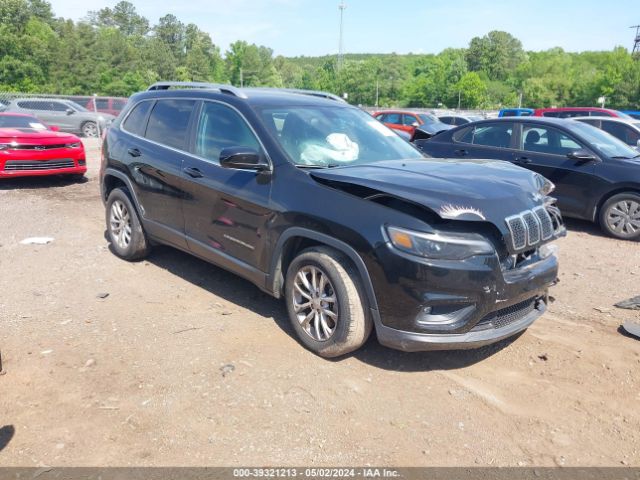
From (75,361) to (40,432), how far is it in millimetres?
831

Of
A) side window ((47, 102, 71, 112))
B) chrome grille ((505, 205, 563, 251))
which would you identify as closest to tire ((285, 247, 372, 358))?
chrome grille ((505, 205, 563, 251))

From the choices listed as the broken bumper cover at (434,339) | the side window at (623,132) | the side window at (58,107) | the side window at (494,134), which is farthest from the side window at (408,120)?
the broken bumper cover at (434,339)

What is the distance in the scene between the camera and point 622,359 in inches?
154

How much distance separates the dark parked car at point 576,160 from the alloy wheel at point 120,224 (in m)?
5.16

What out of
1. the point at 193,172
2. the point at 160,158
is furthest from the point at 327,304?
the point at 160,158

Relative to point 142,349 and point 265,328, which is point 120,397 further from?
point 265,328

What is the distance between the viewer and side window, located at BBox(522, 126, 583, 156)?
7785 mm

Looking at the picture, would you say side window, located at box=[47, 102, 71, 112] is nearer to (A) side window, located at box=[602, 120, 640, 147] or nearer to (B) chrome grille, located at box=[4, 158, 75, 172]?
(B) chrome grille, located at box=[4, 158, 75, 172]

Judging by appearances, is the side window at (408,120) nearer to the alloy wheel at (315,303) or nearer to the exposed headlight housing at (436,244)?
the alloy wheel at (315,303)

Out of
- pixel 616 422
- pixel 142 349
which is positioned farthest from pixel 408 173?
pixel 142 349

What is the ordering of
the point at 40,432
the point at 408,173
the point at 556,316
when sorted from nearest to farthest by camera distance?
the point at 40,432 → the point at 408,173 → the point at 556,316

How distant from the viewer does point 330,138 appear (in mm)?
4426

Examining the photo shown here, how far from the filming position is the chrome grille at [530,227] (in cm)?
342

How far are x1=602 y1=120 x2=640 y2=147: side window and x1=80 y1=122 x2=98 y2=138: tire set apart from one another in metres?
17.2
